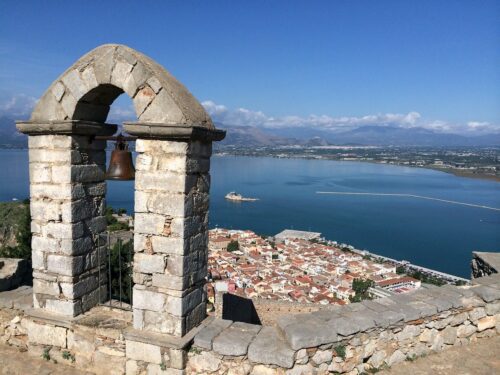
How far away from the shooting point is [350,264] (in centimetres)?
3678

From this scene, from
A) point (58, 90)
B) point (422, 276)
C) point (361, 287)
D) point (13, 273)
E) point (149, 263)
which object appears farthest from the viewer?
point (422, 276)

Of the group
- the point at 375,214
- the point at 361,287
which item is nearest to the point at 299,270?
the point at 361,287

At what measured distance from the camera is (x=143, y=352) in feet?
12.5

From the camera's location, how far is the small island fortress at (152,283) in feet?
12.1

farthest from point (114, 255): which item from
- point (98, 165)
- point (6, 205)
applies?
point (6, 205)

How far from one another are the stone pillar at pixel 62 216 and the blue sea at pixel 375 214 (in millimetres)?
41097

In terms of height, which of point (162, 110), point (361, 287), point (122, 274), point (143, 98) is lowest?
point (361, 287)

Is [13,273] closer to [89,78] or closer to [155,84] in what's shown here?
[89,78]

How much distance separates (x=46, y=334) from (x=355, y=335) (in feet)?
10.5

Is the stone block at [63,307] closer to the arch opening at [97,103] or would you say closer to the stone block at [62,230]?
the stone block at [62,230]

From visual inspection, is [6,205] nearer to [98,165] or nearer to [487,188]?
[98,165]

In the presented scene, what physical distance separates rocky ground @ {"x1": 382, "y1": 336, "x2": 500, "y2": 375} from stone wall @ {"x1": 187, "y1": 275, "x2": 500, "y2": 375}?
8cm

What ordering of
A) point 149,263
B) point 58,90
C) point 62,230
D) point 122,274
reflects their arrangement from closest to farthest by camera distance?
point 149,263 < point 58,90 < point 62,230 < point 122,274

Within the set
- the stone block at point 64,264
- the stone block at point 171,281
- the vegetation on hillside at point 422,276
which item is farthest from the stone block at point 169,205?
the vegetation on hillside at point 422,276
